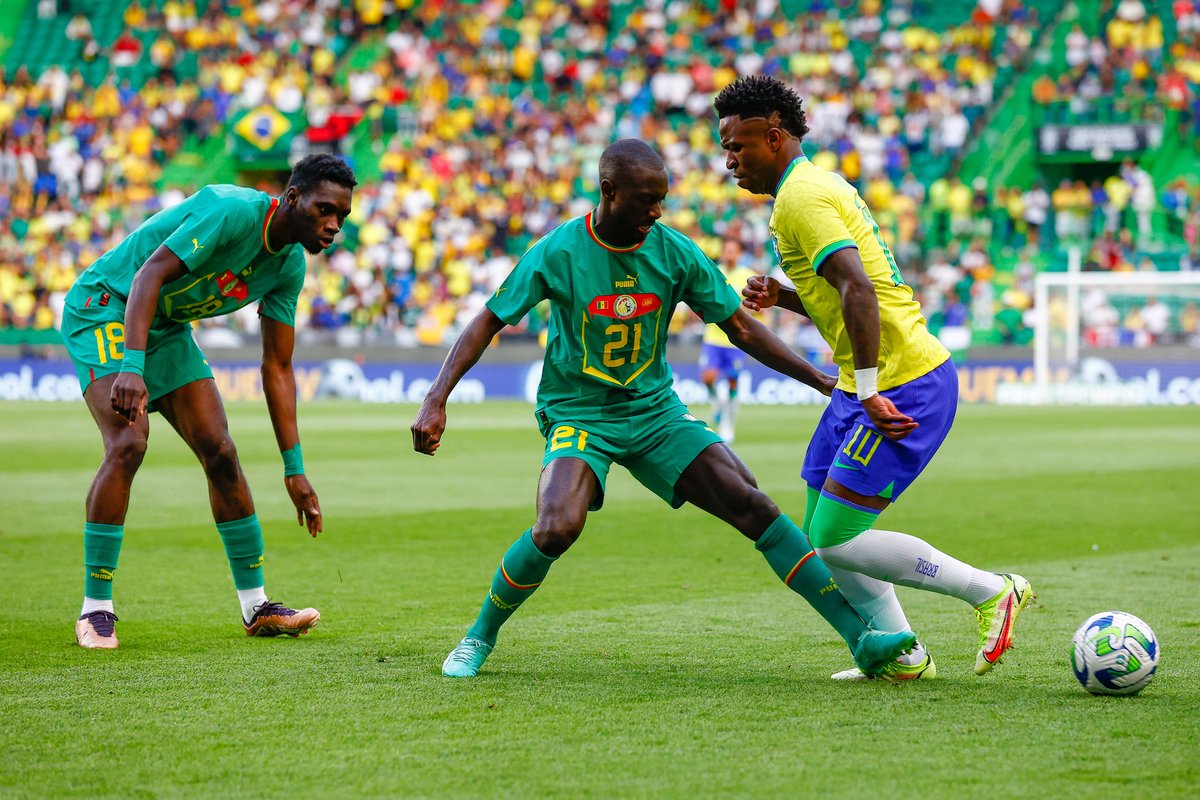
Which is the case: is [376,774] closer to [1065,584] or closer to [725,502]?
[725,502]

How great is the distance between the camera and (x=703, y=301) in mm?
5797

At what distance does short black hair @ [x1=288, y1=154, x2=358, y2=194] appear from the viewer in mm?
6113

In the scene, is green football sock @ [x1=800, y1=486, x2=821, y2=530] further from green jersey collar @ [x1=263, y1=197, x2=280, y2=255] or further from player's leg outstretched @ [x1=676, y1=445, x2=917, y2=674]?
green jersey collar @ [x1=263, y1=197, x2=280, y2=255]

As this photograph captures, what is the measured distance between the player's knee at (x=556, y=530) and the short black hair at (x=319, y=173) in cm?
163

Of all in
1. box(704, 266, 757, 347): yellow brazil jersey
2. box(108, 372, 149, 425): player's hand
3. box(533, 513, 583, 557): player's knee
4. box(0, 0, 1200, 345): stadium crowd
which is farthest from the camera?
box(0, 0, 1200, 345): stadium crowd

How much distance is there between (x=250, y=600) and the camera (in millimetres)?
6566

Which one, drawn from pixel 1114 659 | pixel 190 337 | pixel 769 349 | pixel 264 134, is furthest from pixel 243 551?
pixel 264 134

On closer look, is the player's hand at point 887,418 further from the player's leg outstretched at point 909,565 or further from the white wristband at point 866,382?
the player's leg outstretched at point 909,565

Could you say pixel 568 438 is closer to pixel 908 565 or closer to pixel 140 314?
pixel 908 565

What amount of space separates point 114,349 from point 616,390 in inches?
86.4

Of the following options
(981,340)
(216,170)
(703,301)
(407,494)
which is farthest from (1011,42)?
(703,301)

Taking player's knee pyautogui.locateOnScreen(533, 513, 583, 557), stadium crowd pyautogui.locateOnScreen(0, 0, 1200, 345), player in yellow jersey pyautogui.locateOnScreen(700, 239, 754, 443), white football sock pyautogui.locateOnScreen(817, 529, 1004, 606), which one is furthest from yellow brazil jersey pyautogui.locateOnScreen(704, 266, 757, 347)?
player's knee pyautogui.locateOnScreen(533, 513, 583, 557)

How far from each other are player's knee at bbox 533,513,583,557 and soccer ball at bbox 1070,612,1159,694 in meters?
1.73

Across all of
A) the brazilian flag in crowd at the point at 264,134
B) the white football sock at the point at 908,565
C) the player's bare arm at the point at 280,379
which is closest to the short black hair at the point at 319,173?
the player's bare arm at the point at 280,379
